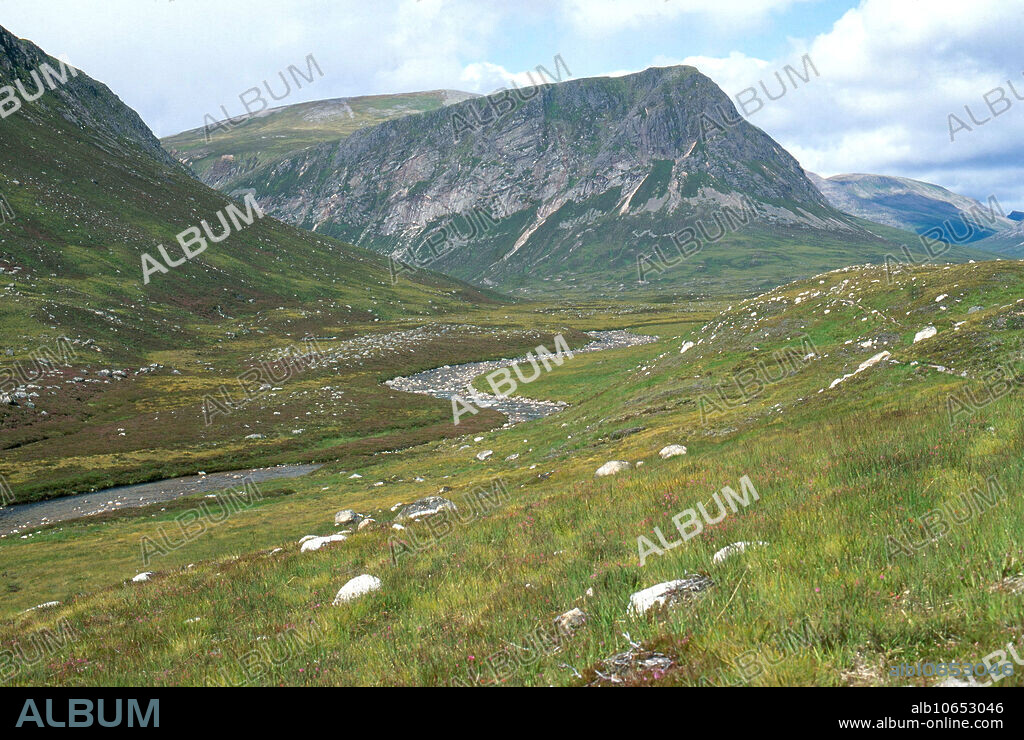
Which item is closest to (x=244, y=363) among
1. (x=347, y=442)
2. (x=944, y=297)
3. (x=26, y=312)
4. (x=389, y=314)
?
(x=26, y=312)

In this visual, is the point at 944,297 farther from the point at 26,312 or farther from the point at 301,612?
the point at 26,312

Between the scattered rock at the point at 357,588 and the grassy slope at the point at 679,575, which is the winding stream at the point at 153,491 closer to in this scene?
the grassy slope at the point at 679,575

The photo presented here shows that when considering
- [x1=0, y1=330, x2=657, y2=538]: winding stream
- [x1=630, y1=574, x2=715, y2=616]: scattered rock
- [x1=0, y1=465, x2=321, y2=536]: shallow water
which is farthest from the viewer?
[x1=0, y1=330, x2=657, y2=538]: winding stream

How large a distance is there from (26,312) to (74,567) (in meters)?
84.8

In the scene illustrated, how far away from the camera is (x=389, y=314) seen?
164500mm

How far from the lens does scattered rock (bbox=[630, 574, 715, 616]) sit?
21.0 ft

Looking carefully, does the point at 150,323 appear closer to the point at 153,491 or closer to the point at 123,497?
the point at 153,491

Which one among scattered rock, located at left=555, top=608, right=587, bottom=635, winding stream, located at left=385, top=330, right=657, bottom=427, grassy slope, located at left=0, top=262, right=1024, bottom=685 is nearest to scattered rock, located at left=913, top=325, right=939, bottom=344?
grassy slope, located at left=0, top=262, right=1024, bottom=685

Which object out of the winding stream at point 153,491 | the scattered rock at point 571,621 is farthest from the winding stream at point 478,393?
the scattered rock at point 571,621

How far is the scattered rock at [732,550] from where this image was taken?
7374mm

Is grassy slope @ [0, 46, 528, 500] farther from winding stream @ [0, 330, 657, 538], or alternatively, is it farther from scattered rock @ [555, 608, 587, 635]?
scattered rock @ [555, 608, 587, 635]

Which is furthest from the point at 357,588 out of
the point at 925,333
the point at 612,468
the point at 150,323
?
the point at 150,323

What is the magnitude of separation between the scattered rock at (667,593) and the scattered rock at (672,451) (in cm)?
1723

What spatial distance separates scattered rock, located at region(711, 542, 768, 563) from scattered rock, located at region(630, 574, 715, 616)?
22.3 inches
